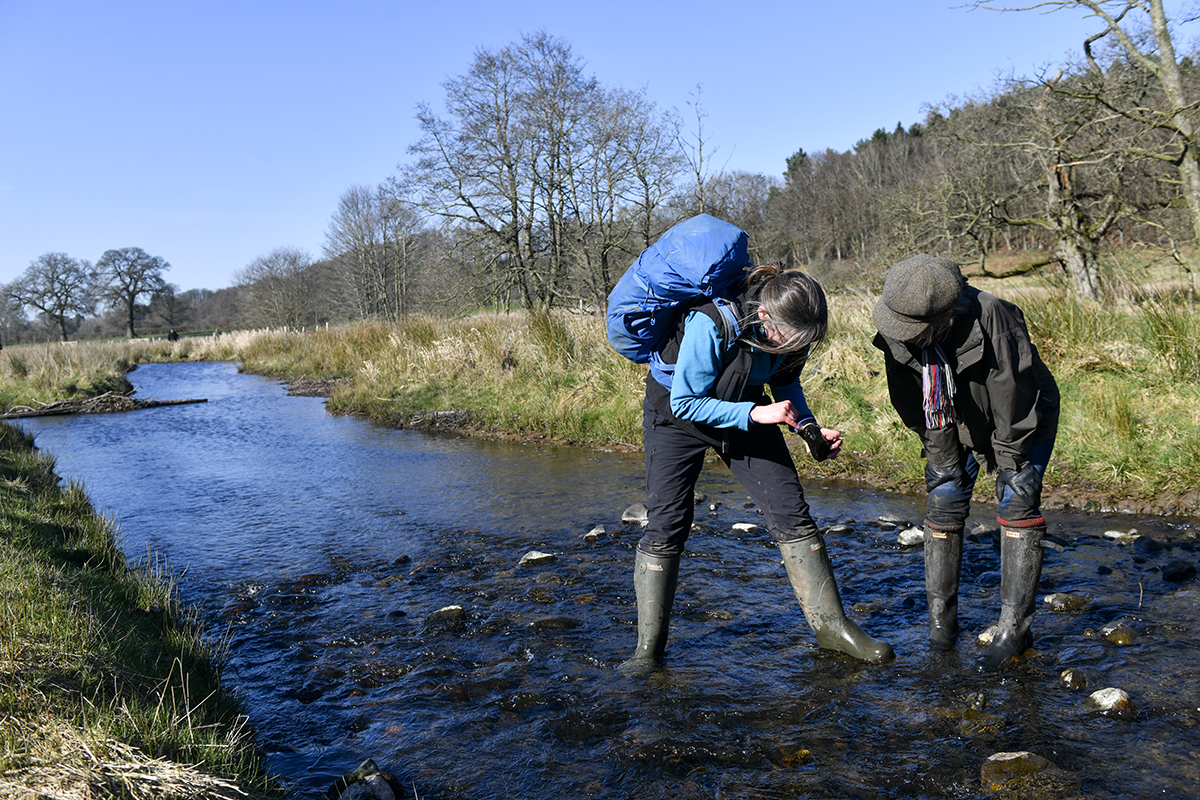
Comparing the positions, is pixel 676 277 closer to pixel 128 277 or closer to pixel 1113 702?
pixel 1113 702

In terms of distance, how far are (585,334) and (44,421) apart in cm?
1294

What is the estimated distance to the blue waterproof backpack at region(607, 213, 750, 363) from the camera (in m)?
2.99

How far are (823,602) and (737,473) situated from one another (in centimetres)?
72

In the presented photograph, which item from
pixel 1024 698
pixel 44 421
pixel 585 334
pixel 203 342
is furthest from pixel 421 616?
pixel 203 342

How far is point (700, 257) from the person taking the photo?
9.78ft

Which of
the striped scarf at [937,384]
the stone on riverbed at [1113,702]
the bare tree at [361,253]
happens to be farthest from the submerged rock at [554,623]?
the bare tree at [361,253]

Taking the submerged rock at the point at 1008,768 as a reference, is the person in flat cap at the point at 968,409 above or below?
above

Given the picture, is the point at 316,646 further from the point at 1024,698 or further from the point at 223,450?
the point at 223,450

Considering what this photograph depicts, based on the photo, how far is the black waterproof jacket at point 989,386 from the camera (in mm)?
3055

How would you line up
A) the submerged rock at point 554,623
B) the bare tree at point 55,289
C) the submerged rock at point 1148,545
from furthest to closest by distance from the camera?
the bare tree at point 55,289
the submerged rock at point 1148,545
the submerged rock at point 554,623

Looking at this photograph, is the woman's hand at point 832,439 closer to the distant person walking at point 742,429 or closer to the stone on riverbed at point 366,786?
the distant person walking at point 742,429

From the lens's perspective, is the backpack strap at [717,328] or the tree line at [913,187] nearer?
the backpack strap at [717,328]

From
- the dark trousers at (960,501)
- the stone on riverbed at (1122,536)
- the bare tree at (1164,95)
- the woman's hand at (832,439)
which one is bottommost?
the stone on riverbed at (1122,536)

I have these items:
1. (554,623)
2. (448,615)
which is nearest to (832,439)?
(554,623)
